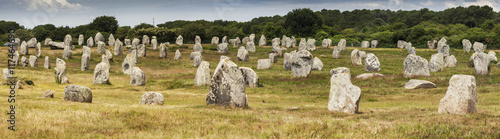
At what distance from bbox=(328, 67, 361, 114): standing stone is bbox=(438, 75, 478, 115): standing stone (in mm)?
2991

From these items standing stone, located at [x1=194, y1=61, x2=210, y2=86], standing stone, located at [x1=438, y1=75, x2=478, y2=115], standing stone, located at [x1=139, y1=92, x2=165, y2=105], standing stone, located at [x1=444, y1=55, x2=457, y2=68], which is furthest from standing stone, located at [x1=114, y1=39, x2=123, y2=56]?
standing stone, located at [x1=438, y1=75, x2=478, y2=115]

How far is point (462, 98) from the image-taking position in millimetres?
14953

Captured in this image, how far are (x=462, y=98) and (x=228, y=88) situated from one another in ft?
28.2

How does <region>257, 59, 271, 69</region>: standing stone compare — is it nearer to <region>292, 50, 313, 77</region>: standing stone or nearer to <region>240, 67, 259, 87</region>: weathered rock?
<region>292, 50, 313, 77</region>: standing stone

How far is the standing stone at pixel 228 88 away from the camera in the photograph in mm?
17953

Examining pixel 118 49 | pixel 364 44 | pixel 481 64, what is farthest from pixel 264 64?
pixel 364 44

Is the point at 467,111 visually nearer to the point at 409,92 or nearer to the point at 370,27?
the point at 409,92

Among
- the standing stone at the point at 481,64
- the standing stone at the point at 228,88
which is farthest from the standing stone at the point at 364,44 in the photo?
the standing stone at the point at 228,88

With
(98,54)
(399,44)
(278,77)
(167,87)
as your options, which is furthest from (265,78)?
(399,44)

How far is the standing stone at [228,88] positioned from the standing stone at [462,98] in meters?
7.53

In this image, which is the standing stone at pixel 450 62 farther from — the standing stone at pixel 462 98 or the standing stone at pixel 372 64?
the standing stone at pixel 462 98

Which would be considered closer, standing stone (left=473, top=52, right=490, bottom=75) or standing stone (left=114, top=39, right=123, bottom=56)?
standing stone (left=473, top=52, right=490, bottom=75)

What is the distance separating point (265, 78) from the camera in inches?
1437

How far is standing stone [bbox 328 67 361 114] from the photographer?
16.4 m
